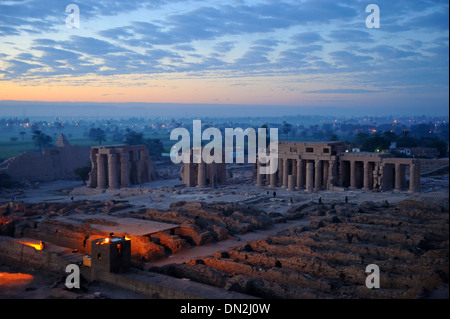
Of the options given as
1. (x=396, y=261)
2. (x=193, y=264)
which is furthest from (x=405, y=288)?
(x=193, y=264)

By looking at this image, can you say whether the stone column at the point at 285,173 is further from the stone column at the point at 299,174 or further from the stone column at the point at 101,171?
the stone column at the point at 101,171

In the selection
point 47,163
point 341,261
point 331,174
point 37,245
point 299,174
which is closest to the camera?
point 341,261

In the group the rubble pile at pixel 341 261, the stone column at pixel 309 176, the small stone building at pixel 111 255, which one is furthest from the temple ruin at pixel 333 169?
the small stone building at pixel 111 255

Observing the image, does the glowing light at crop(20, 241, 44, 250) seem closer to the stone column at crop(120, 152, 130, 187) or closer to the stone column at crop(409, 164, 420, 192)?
the stone column at crop(120, 152, 130, 187)

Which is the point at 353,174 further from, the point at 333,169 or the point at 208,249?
the point at 208,249

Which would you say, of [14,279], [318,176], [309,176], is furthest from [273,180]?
[14,279]
